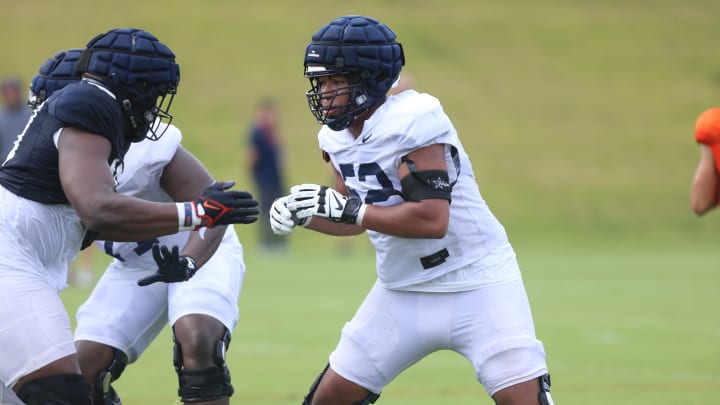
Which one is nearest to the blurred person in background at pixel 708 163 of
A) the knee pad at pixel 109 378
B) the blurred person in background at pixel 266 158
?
the knee pad at pixel 109 378

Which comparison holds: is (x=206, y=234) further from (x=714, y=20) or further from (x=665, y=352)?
(x=714, y=20)

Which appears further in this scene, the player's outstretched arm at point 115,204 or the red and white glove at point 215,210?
the red and white glove at point 215,210

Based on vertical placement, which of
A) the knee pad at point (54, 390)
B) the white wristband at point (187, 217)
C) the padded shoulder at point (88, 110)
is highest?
the padded shoulder at point (88, 110)

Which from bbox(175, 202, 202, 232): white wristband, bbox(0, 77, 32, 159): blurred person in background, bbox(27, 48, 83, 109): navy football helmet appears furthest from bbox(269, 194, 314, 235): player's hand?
bbox(0, 77, 32, 159): blurred person in background

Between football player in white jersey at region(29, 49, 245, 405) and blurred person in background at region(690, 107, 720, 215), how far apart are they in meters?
2.24

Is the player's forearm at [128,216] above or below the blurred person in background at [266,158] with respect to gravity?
above

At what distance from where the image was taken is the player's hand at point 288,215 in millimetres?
4806

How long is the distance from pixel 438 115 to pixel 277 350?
5.10m

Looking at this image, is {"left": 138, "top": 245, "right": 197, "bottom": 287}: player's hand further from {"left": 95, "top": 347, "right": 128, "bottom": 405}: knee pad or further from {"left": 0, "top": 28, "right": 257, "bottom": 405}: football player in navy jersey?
{"left": 95, "top": 347, "right": 128, "bottom": 405}: knee pad

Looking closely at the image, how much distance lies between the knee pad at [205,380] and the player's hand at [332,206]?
1.03 m

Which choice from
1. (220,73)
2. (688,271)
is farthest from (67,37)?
(688,271)

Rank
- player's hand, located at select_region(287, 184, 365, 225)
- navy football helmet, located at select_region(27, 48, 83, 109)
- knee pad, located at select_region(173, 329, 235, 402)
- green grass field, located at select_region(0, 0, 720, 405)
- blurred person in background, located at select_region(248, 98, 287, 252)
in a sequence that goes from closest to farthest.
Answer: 1. player's hand, located at select_region(287, 184, 365, 225)
2. knee pad, located at select_region(173, 329, 235, 402)
3. navy football helmet, located at select_region(27, 48, 83, 109)
4. green grass field, located at select_region(0, 0, 720, 405)
5. blurred person in background, located at select_region(248, 98, 287, 252)

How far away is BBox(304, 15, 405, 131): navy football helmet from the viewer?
5.07 metres

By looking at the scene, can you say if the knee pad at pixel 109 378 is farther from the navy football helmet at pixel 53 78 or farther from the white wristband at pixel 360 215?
the white wristband at pixel 360 215
